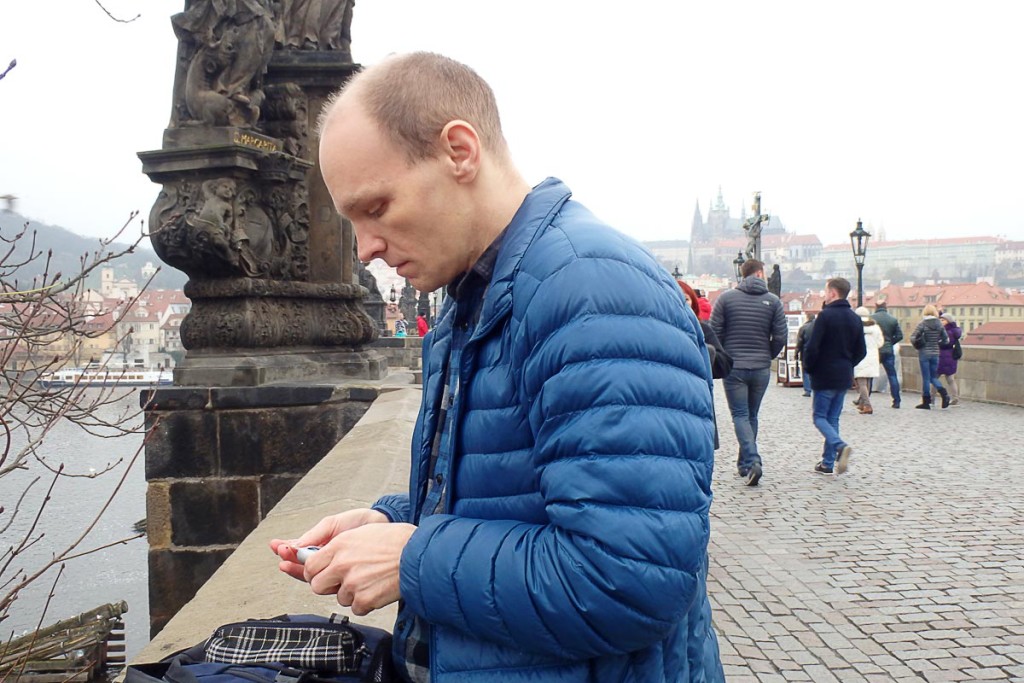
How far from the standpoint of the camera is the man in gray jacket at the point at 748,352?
328 inches

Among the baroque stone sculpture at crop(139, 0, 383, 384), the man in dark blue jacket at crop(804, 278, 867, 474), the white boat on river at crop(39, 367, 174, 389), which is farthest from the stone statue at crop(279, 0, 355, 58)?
the man in dark blue jacket at crop(804, 278, 867, 474)

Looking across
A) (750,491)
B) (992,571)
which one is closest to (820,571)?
(992,571)

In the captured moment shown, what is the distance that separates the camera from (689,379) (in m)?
1.13

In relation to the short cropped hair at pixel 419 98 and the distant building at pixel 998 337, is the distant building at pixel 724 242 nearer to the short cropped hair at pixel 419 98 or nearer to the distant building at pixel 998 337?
the distant building at pixel 998 337

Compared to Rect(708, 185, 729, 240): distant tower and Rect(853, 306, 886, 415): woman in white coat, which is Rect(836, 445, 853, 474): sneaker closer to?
Rect(853, 306, 886, 415): woman in white coat

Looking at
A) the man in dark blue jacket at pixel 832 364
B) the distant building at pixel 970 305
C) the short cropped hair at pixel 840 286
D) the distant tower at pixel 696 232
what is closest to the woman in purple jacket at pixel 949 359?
the short cropped hair at pixel 840 286

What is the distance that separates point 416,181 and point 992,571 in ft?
16.6

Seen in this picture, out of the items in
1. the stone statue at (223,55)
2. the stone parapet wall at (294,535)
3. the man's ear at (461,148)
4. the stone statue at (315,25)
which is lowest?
the stone parapet wall at (294,535)

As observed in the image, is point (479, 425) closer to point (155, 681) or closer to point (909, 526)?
point (155, 681)

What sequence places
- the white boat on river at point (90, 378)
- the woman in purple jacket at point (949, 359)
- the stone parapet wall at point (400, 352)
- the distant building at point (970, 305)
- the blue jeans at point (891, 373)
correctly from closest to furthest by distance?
the white boat on river at point (90, 378), the woman in purple jacket at point (949, 359), the blue jeans at point (891, 373), the stone parapet wall at point (400, 352), the distant building at point (970, 305)

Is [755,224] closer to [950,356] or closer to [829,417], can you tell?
[950,356]

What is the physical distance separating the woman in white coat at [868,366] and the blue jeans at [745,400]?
5902mm

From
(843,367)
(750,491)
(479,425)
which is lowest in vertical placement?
(750,491)

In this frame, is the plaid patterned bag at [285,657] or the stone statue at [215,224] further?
the stone statue at [215,224]
